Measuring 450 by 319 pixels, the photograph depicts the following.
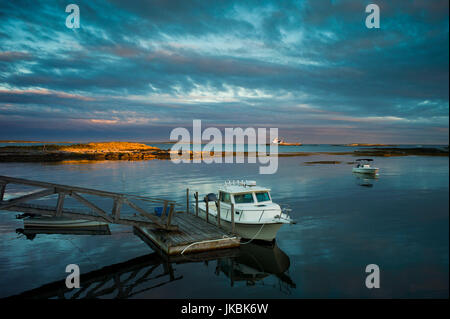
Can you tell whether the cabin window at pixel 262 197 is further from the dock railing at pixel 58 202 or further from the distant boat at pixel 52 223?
the distant boat at pixel 52 223

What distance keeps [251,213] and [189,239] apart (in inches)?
167

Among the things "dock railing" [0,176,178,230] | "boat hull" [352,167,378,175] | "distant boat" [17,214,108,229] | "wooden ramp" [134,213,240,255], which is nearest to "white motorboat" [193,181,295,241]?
"wooden ramp" [134,213,240,255]

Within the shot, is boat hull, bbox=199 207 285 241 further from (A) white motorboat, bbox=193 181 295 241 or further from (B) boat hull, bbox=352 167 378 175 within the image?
(B) boat hull, bbox=352 167 378 175

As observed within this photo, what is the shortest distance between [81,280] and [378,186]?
41516 millimetres

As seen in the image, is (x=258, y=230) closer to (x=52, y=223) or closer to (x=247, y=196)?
(x=247, y=196)

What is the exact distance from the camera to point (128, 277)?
1407 cm

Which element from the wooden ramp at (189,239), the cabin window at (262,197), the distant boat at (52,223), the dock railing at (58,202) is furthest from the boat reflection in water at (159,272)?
the distant boat at (52,223)

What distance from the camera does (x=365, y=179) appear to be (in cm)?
5012

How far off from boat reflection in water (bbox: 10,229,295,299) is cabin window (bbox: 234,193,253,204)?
2989 millimetres

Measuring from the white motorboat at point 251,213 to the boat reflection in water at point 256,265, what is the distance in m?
1.01

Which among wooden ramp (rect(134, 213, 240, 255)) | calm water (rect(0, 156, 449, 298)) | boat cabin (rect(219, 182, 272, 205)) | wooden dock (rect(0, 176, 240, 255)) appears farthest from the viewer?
boat cabin (rect(219, 182, 272, 205))

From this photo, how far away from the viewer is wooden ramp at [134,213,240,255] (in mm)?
16470

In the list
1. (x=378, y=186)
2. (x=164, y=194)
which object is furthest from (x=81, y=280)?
(x=378, y=186)
